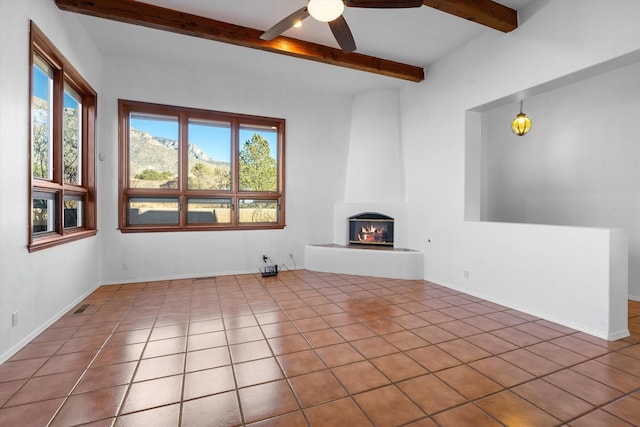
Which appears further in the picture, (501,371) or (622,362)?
(622,362)

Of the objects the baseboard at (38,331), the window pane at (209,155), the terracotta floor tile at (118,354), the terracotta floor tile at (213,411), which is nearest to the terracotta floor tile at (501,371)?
the terracotta floor tile at (213,411)

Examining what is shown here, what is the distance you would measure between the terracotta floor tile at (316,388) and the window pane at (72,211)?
10.7 ft

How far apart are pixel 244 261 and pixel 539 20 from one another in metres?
4.95

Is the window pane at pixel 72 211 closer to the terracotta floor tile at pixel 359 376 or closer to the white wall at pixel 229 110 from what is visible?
the white wall at pixel 229 110

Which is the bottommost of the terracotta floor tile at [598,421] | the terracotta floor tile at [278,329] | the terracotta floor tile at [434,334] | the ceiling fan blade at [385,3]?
the terracotta floor tile at [598,421]

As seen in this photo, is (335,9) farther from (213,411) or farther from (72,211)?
(72,211)

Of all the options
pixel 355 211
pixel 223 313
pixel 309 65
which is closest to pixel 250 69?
pixel 309 65

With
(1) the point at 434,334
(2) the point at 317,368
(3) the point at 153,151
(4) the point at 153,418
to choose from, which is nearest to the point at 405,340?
(1) the point at 434,334

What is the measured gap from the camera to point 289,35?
387cm

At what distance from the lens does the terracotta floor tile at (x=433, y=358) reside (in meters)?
2.24

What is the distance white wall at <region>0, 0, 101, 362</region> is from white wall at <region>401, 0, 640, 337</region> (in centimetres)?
462

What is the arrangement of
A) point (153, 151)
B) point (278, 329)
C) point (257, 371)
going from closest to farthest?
point (257, 371), point (278, 329), point (153, 151)

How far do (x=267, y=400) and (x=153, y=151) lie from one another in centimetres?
425

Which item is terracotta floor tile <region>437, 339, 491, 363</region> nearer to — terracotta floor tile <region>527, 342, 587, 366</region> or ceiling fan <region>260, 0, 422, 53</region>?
terracotta floor tile <region>527, 342, 587, 366</region>
